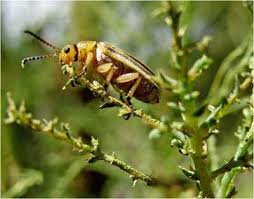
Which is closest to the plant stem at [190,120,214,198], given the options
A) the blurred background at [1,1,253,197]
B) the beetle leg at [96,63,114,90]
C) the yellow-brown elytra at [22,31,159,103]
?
the yellow-brown elytra at [22,31,159,103]

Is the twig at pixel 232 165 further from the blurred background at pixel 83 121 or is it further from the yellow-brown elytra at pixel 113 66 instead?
the blurred background at pixel 83 121

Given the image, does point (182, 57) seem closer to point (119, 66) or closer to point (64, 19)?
point (119, 66)

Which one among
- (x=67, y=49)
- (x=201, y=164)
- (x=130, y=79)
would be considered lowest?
(x=201, y=164)

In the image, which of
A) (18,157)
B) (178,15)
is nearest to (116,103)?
(178,15)

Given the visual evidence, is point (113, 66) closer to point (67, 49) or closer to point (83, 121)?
point (67, 49)

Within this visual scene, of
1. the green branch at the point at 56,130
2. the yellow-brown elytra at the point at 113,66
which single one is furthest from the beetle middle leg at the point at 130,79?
the green branch at the point at 56,130

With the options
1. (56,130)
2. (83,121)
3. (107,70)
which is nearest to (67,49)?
(107,70)
